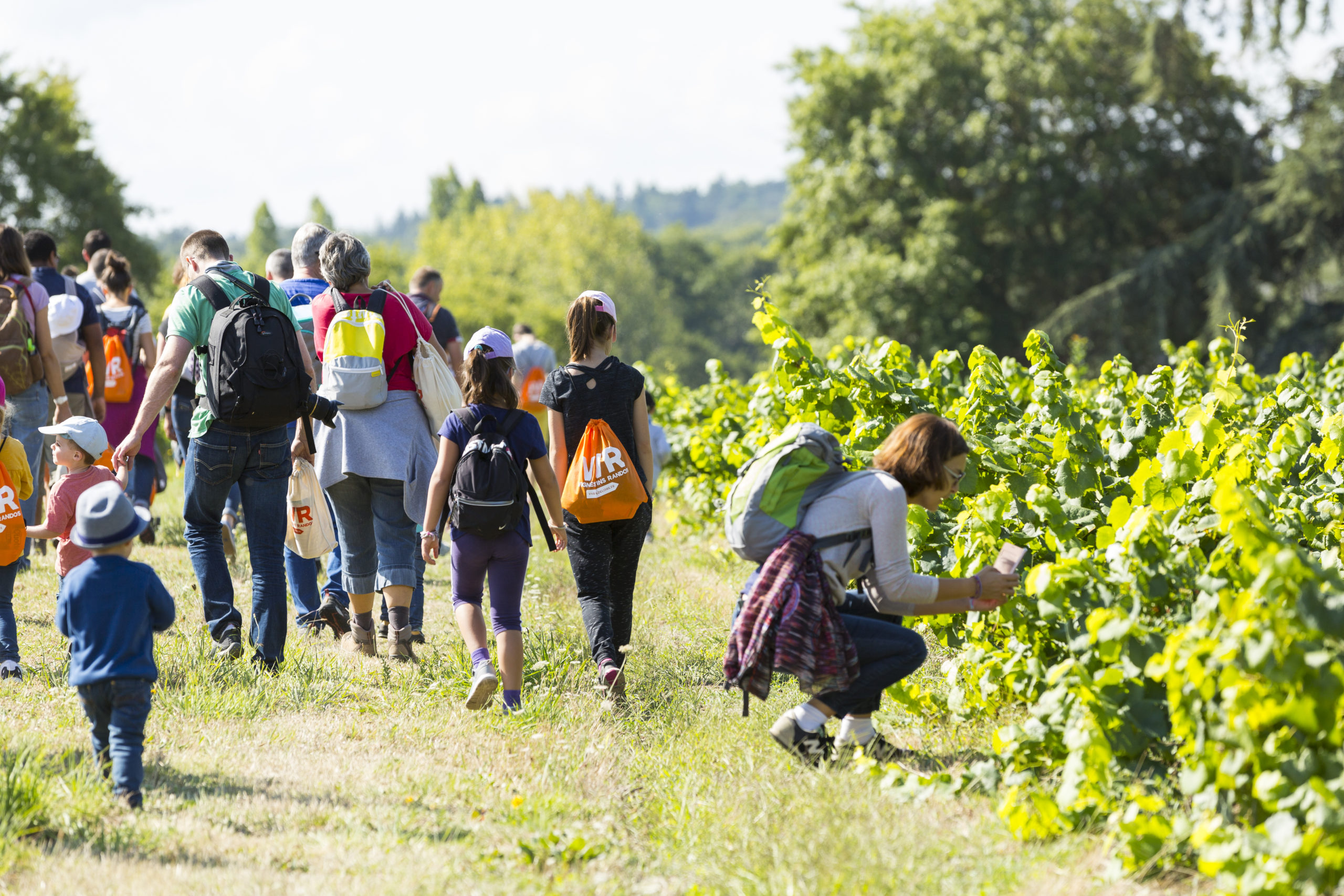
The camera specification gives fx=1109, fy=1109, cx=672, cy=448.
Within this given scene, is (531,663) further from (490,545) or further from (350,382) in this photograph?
(350,382)

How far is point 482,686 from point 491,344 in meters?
1.42

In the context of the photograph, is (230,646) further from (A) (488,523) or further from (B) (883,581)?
(B) (883,581)

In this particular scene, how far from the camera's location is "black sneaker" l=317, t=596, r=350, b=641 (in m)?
5.75

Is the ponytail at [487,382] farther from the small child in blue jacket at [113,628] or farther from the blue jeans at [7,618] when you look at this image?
the blue jeans at [7,618]

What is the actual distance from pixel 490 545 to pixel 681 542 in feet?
17.4

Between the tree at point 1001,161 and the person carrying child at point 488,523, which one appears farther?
the tree at point 1001,161

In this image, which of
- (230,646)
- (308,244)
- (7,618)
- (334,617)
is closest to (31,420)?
(7,618)

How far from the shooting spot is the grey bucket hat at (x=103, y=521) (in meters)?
3.47

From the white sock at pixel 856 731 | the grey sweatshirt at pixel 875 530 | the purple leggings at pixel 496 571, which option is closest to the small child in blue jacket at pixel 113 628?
the purple leggings at pixel 496 571

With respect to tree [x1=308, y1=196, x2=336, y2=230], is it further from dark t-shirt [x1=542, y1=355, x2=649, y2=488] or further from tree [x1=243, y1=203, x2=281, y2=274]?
dark t-shirt [x1=542, y1=355, x2=649, y2=488]

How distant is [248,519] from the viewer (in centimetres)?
501

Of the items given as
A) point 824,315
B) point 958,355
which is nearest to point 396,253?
point 824,315

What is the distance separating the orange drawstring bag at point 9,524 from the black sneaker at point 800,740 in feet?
11.2

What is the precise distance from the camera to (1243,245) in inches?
938
